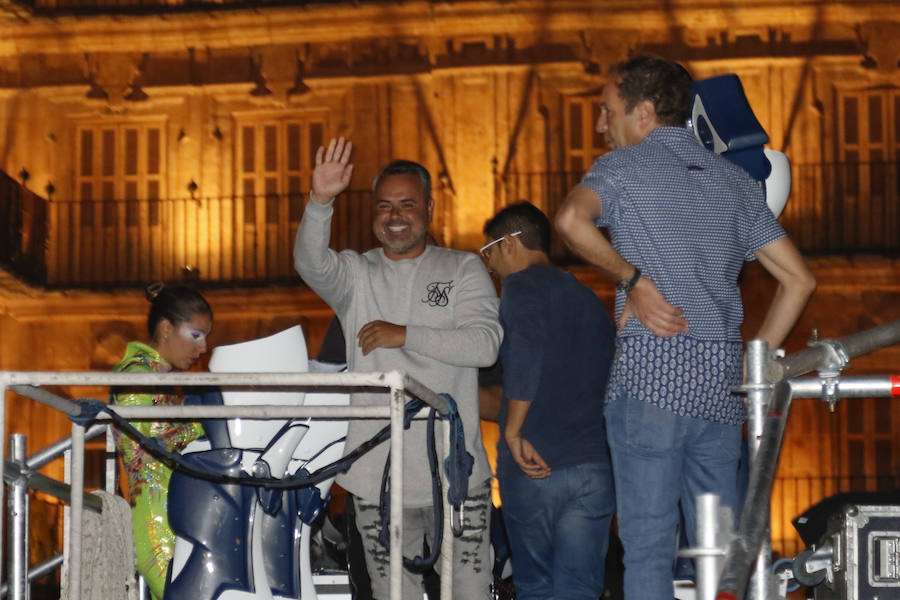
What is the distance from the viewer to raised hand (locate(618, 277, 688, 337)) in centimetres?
355

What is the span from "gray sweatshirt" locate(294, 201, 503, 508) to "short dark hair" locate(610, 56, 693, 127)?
1.02 m

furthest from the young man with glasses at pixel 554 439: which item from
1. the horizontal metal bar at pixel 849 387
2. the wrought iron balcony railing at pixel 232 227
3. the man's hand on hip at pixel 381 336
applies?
the wrought iron balcony railing at pixel 232 227

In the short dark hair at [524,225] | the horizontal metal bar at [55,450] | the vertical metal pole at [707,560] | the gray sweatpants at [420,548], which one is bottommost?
the gray sweatpants at [420,548]

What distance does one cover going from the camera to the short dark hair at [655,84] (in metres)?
3.78

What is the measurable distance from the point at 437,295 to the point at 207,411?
3.32 ft

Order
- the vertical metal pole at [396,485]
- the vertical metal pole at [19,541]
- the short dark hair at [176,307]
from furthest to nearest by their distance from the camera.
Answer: the short dark hair at [176,307], the vertical metal pole at [19,541], the vertical metal pole at [396,485]

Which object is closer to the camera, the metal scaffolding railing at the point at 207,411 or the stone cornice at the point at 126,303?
the metal scaffolding railing at the point at 207,411

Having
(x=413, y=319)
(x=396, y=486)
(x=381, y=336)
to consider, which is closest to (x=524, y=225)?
(x=413, y=319)

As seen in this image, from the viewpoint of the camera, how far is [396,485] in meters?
3.40


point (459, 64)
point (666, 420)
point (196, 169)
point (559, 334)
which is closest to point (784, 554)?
point (459, 64)

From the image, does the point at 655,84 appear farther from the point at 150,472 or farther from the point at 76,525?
the point at 150,472

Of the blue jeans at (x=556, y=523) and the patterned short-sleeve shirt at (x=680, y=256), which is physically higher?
the patterned short-sleeve shirt at (x=680, y=256)

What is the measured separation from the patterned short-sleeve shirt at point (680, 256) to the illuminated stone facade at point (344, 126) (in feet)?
41.4

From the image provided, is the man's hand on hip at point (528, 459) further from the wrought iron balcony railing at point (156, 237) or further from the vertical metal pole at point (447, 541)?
the wrought iron balcony railing at point (156, 237)
